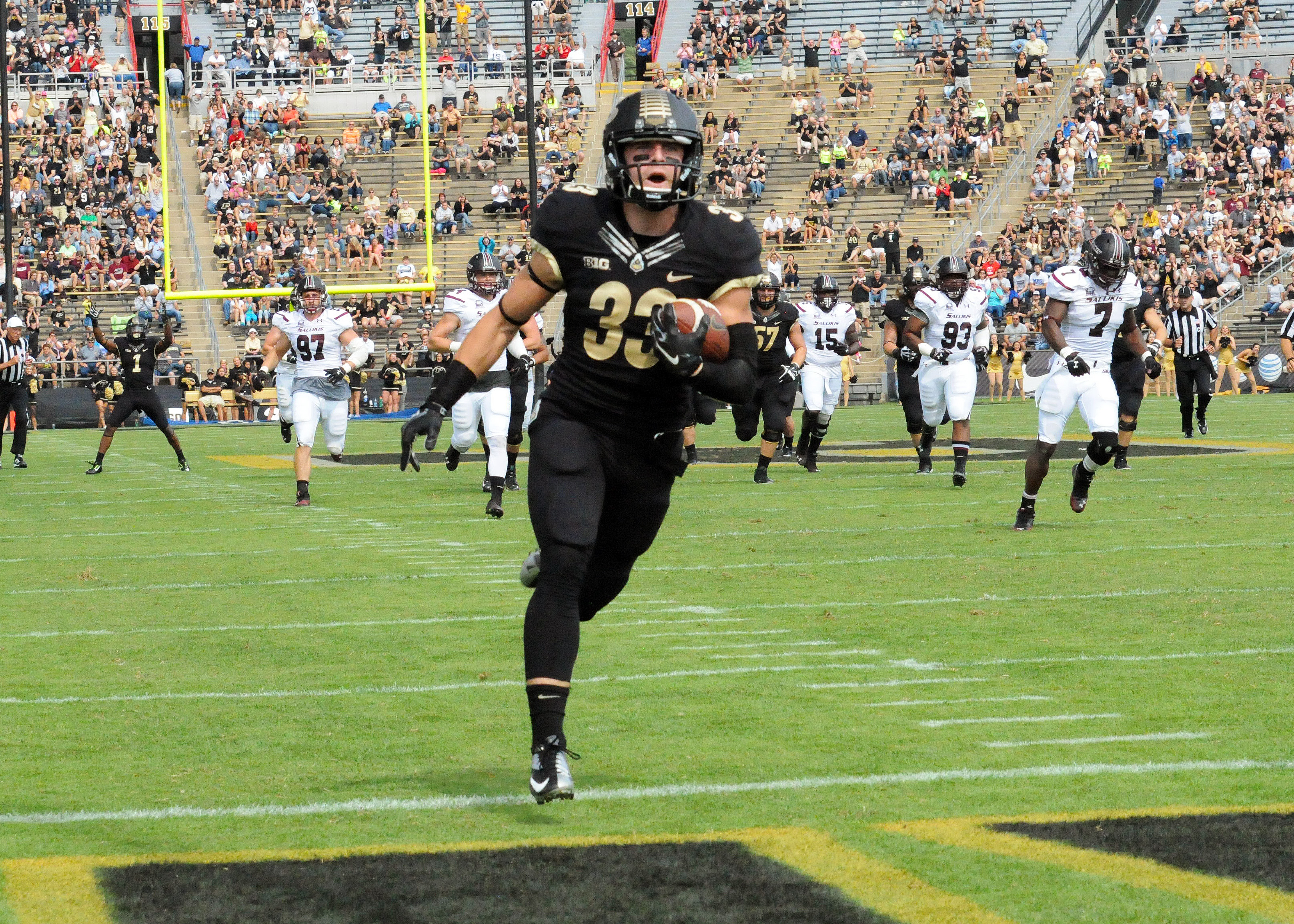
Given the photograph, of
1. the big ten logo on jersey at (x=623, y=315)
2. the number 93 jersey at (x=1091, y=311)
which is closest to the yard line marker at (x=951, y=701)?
the big ten logo on jersey at (x=623, y=315)

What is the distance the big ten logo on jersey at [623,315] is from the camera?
17.8 ft

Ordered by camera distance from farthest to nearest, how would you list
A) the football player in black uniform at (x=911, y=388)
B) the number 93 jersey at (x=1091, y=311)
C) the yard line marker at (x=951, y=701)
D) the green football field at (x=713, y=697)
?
the football player in black uniform at (x=911, y=388)
the number 93 jersey at (x=1091, y=311)
the yard line marker at (x=951, y=701)
the green football field at (x=713, y=697)

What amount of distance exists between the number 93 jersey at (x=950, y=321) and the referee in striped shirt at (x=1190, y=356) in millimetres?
5712

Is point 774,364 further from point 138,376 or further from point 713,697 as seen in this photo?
point 713,697

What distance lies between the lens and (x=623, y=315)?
Answer: 5.45 m

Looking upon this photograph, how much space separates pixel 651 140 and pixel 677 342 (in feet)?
2.24

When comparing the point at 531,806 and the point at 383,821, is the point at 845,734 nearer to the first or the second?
the point at 531,806

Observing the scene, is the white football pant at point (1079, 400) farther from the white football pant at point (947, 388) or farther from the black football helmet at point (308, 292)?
the black football helmet at point (308, 292)

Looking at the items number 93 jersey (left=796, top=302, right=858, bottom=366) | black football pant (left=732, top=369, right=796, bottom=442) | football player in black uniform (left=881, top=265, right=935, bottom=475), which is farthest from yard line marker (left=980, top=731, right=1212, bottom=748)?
number 93 jersey (left=796, top=302, right=858, bottom=366)

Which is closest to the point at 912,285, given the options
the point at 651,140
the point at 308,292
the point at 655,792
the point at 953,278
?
the point at 953,278

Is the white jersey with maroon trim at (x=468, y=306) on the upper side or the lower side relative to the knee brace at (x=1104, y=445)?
upper

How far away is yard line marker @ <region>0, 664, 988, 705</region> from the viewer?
6699 millimetres

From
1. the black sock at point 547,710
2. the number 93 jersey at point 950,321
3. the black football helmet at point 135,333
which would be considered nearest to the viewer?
the black sock at point 547,710

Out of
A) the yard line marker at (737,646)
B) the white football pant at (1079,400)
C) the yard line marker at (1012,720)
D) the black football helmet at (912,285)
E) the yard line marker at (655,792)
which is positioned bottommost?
the yard line marker at (737,646)
